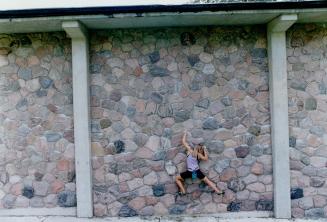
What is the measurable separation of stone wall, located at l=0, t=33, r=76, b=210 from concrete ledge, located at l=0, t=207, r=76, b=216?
9 cm

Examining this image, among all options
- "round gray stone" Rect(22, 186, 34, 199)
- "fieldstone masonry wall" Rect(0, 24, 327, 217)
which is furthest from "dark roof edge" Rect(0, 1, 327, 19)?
"round gray stone" Rect(22, 186, 34, 199)

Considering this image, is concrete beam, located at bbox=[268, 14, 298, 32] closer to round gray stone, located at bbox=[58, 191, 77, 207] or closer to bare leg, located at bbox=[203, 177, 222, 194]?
bare leg, located at bbox=[203, 177, 222, 194]

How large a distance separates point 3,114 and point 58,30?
189 centimetres

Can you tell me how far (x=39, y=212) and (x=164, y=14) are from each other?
4.19m

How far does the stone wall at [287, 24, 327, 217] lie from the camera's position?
579cm

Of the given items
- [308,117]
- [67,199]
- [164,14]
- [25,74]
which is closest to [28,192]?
[67,199]

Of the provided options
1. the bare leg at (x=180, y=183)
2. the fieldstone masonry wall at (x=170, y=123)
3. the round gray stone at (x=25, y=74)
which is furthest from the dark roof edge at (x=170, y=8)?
the bare leg at (x=180, y=183)

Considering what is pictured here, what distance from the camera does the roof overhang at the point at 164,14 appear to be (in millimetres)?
5051

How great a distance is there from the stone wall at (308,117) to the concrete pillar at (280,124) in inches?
7.3

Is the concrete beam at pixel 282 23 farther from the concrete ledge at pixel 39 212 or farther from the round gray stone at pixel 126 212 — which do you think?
the concrete ledge at pixel 39 212

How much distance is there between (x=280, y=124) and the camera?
568 cm

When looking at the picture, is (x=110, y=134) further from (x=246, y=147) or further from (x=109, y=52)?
(x=246, y=147)

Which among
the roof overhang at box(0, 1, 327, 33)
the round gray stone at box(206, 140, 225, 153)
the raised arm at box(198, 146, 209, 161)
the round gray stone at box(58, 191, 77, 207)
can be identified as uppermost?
the roof overhang at box(0, 1, 327, 33)

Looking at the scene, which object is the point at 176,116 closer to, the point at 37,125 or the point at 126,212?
the point at 126,212
